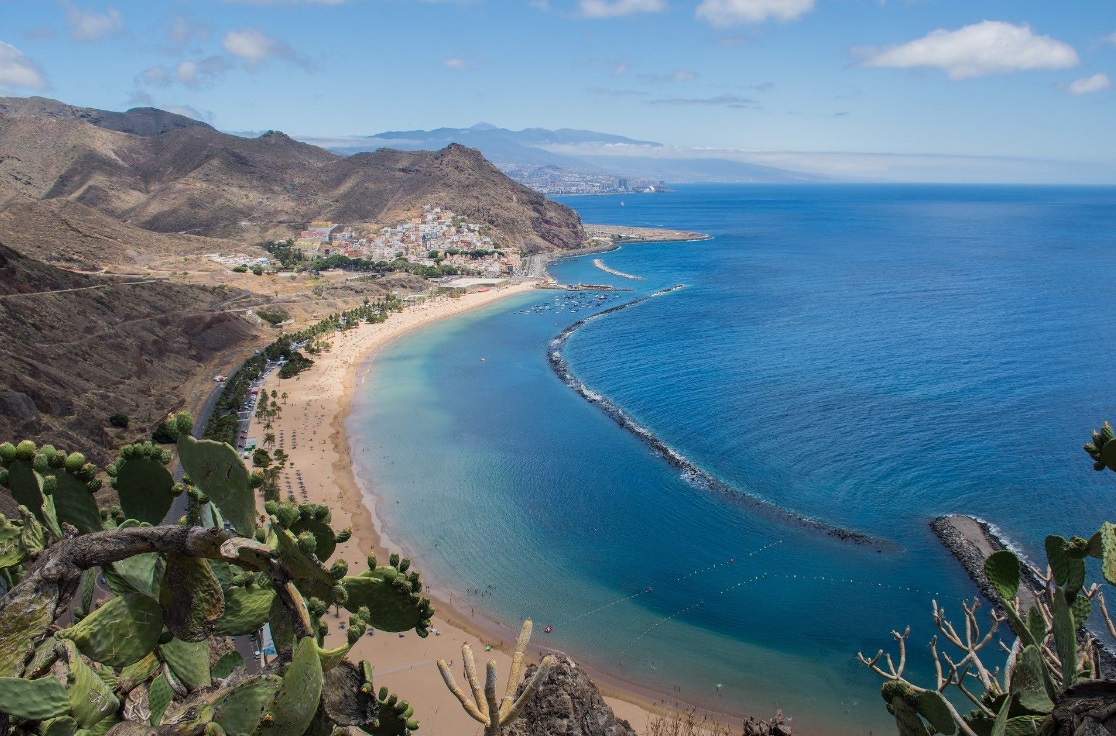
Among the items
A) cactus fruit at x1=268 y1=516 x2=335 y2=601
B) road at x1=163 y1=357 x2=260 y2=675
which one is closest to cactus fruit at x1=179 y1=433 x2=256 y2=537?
cactus fruit at x1=268 y1=516 x2=335 y2=601

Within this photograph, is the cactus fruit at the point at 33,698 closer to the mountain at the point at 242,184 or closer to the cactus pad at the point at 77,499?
the cactus pad at the point at 77,499

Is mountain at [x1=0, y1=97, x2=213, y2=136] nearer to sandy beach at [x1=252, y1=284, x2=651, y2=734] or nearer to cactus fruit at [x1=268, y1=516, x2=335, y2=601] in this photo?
sandy beach at [x1=252, y1=284, x2=651, y2=734]

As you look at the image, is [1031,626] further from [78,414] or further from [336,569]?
[78,414]

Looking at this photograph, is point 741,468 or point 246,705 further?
point 741,468

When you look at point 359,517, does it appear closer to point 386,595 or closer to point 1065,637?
point 386,595

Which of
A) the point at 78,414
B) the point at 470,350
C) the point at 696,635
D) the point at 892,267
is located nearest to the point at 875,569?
the point at 696,635

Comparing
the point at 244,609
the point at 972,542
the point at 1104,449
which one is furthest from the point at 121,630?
the point at 972,542
